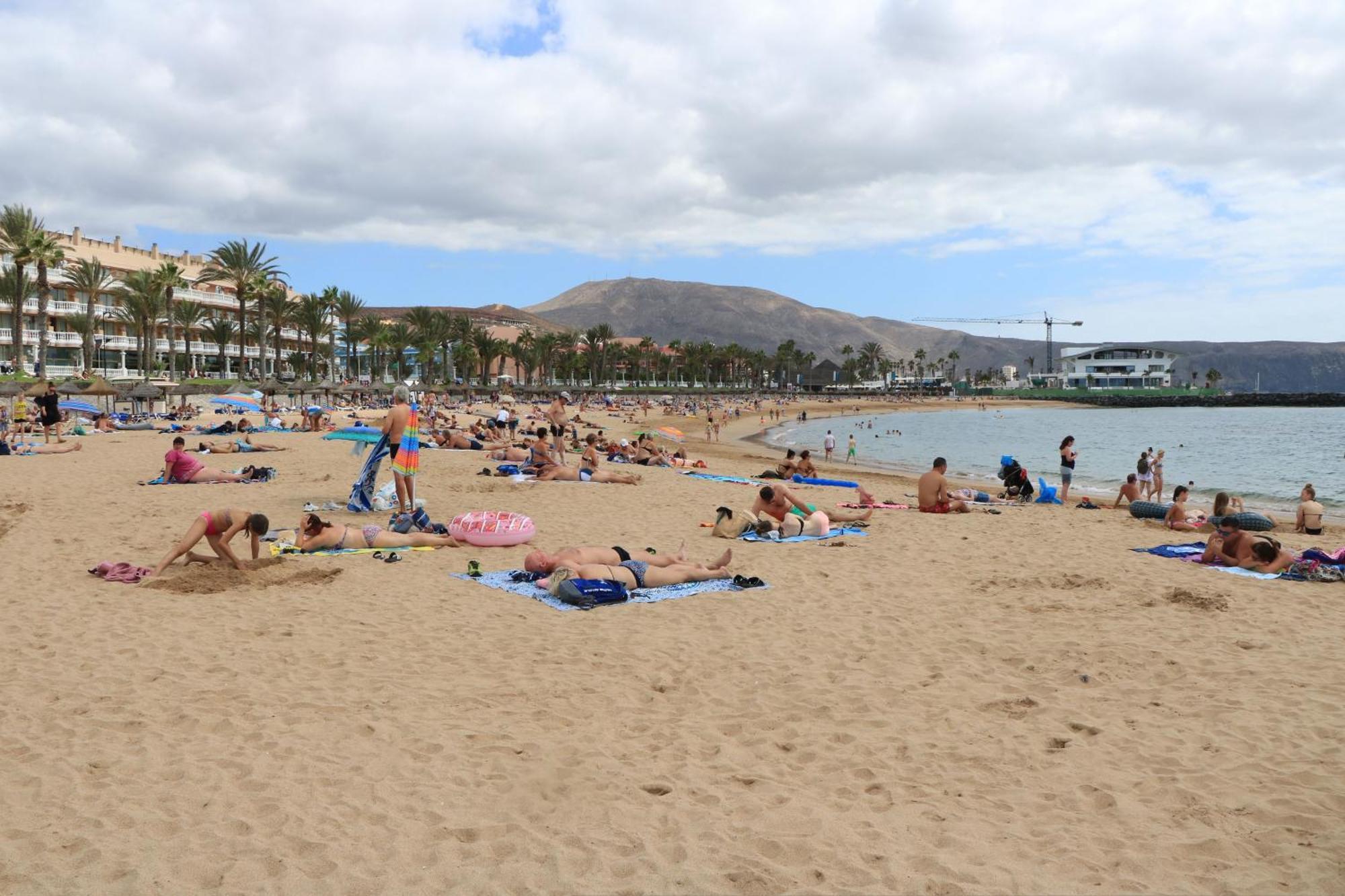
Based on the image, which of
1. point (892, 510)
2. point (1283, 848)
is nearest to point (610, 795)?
point (1283, 848)

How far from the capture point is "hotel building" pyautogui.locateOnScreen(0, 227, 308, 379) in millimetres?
48594

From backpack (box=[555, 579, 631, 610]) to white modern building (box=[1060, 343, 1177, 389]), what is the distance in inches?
5967

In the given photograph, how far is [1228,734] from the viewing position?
4418 mm

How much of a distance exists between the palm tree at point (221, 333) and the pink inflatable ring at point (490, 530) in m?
54.4

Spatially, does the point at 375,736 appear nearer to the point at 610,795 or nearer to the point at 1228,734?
the point at 610,795

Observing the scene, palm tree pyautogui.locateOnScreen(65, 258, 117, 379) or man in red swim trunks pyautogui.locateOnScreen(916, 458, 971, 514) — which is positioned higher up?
palm tree pyautogui.locateOnScreen(65, 258, 117, 379)

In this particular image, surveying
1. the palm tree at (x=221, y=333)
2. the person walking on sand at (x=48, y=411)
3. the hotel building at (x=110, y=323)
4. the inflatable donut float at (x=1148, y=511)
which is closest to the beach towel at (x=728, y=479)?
the inflatable donut float at (x=1148, y=511)

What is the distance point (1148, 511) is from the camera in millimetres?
13055

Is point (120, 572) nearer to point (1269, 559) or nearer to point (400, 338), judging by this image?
point (1269, 559)

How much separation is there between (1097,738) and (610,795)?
2.49 metres

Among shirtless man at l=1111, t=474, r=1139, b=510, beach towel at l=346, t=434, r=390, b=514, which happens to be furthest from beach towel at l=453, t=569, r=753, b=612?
shirtless man at l=1111, t=474, r=1139, b=510

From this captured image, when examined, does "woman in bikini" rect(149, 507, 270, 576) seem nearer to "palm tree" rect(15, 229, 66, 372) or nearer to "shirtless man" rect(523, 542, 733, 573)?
"shirtless man" rect(523, 542, 733, 573)

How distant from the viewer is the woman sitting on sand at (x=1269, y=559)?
8.51 metres

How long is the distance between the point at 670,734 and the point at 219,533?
5.08 meters
